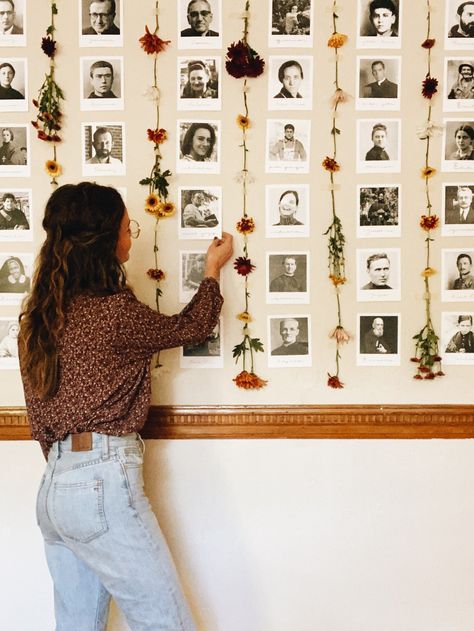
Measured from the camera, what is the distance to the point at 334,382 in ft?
5.26

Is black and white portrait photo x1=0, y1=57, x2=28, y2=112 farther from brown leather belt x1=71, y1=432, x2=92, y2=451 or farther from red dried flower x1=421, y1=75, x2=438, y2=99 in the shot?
red dried flower x1=421, y1=75, x2=438, y2=99

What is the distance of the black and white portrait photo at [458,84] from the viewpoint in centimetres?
159

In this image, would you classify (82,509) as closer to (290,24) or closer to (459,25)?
(290,24)

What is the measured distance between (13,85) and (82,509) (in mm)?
1234

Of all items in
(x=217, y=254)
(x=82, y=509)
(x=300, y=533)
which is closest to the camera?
(x=82, y=509)

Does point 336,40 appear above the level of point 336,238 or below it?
above

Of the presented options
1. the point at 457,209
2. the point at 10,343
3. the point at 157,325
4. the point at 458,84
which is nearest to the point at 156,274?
the point at 157,325

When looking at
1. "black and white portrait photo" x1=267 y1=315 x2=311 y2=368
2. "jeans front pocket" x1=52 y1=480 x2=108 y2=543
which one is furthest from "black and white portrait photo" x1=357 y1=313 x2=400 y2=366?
"jeans front pocket" x1=52 y1=480 x2=108 y2=543

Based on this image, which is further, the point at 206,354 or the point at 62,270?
the point at 206,354

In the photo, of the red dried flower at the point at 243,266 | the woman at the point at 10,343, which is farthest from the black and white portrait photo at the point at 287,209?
the woman at the point at 10,343

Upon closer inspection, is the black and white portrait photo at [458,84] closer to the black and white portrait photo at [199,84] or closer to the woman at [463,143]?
the woman at [463,143]

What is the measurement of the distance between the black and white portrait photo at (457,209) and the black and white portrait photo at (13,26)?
1351 millimetres

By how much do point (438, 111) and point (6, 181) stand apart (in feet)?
4.34

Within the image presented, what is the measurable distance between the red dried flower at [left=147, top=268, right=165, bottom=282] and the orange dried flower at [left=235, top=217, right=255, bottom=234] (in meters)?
0.27
